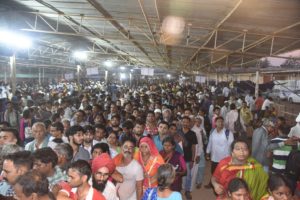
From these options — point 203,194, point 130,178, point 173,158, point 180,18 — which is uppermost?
point 180,18

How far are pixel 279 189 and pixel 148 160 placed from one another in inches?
67.7

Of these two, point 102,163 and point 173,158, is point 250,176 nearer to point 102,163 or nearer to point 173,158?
point 173,158

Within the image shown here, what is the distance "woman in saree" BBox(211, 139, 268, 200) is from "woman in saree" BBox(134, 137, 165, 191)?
2.51 ft

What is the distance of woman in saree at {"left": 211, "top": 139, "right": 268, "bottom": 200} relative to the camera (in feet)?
13.3

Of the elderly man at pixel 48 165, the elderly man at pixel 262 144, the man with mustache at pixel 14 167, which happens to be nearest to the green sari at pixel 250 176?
the elderly man at pixel 48 165

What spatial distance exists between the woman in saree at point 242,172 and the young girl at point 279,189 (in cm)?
44

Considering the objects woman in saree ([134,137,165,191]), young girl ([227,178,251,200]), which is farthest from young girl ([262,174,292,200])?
woman in saree ([134,137,165,191])

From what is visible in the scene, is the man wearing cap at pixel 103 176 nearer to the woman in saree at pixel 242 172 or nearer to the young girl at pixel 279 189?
the woman in saree at pixel 242 172

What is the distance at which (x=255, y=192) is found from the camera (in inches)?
159

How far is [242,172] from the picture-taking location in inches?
161

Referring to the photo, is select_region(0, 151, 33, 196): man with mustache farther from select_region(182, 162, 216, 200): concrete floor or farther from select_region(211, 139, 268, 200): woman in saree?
select_region(182, 162, 216, 200): concrete floor

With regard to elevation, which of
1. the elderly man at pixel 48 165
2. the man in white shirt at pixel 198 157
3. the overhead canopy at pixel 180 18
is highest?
the overhead canopy at pixel 180 18

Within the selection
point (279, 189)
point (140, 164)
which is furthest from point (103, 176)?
point (279, 189)

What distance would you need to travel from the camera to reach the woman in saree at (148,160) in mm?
4504
